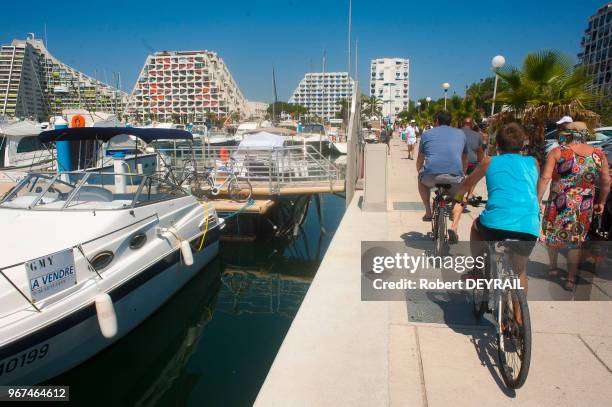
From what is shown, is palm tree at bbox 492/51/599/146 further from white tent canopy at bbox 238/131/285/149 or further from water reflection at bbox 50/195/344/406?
white tent canopy at bbox 238/131/285/149

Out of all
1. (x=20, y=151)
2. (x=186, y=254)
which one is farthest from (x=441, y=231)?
(x=20, y=151)

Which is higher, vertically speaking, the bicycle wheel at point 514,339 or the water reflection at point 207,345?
the bicycle wheel at point 514,339

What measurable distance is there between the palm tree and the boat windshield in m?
9.68

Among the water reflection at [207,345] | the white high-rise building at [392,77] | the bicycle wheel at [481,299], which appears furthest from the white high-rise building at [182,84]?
the bicycle wheel at [481,299]

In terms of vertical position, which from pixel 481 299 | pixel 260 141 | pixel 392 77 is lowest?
pixel 481 299

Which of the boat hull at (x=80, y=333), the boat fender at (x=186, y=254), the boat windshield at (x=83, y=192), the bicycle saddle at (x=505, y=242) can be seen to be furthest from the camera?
the boat fender at (x=186, y=254)

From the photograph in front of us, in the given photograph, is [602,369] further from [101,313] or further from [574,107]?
[574,107]

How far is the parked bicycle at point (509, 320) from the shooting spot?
276 cm

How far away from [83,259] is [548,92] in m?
11.5

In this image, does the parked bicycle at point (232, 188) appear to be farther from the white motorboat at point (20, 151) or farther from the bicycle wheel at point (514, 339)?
the white motorboat at point (20, 151)

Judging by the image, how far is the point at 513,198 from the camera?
320cm

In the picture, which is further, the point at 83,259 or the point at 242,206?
the point at 242,206

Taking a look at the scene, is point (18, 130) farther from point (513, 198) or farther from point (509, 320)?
point (509, 320)

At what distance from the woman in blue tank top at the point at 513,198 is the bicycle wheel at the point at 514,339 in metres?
0.33
